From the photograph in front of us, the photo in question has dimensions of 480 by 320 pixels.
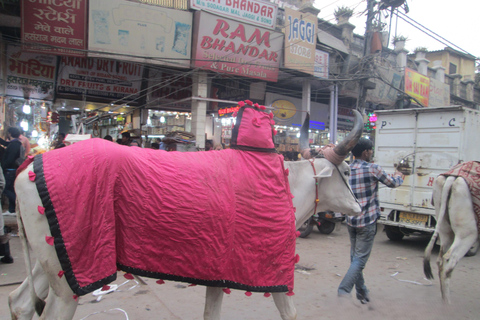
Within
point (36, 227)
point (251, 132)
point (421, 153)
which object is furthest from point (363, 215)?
point (421, 153)

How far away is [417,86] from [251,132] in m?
17.0

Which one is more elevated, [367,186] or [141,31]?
[141,31]

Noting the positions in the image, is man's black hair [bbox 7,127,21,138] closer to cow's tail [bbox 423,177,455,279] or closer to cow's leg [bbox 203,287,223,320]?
cow's leg [bbox 203,287,223,320]

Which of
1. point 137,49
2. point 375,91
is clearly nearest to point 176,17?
point 137,49

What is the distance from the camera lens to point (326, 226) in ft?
25.8

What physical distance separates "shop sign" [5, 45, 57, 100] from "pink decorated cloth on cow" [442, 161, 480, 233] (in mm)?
10674

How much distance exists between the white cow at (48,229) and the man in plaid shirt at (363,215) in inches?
24.8

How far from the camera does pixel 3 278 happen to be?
4.17 metres

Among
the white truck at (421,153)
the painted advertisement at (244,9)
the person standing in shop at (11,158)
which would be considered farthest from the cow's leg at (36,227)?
the painted advertisement at (244,9)

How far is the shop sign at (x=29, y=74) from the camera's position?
31.3 feet

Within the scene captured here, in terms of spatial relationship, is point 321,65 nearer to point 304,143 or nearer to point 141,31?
point 141,31

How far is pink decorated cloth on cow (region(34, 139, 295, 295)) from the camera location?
2.03 meters

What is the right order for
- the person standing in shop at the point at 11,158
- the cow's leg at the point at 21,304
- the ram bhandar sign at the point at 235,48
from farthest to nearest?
the ram bhandar sign at the point at 235,48 → the person standing in shop at the point at 11,158 → the cow's leg at the point at 21,304

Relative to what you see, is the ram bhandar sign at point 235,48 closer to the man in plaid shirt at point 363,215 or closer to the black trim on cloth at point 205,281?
the man in plaid shirt at point 363,215
